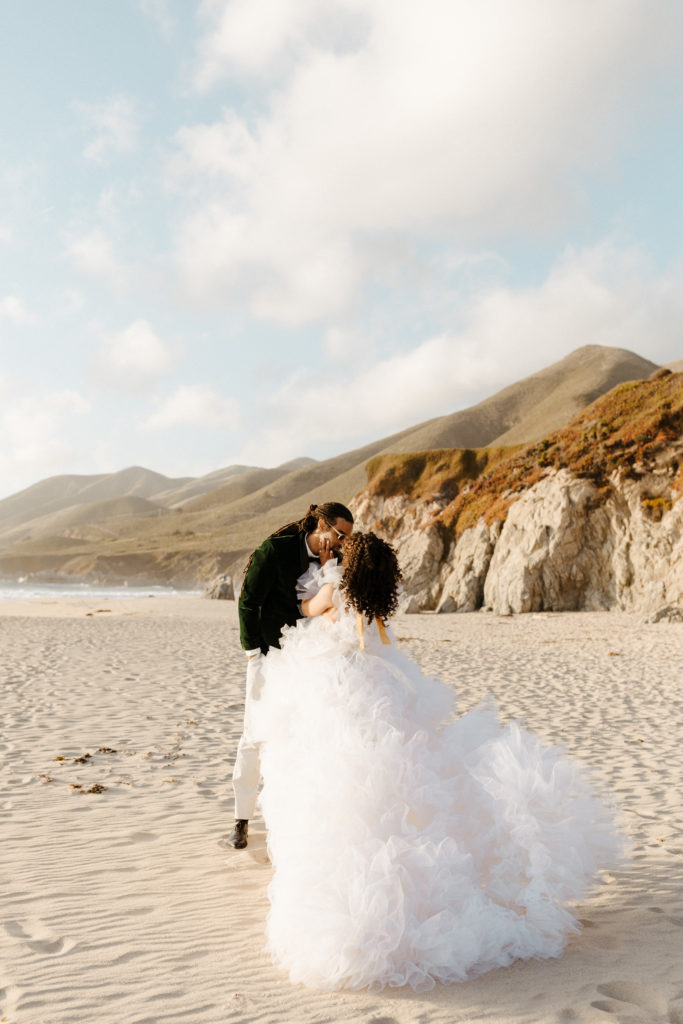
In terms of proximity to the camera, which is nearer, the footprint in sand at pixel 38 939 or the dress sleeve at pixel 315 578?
the footprint in sand at pixel 38 939

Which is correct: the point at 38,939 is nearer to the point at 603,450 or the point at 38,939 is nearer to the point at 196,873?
the point at 196,873

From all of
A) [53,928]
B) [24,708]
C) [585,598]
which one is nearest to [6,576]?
[585,598]

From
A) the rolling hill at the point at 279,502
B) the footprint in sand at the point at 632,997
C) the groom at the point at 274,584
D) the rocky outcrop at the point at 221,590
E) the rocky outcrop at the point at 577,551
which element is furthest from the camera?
the rolling hill at the point at 279,502

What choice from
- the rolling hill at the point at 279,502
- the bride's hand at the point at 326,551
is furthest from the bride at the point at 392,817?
the rolling hill at the point at 279,502

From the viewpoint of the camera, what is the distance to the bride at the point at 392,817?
9.69 ft

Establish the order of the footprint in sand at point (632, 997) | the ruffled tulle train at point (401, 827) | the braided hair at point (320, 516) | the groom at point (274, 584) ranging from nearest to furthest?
the footprint in sand at point (632, 997)
the ruffled tulle train at point (401, 827)
the braided hair at point (320, 516)
the groom at point (274, 584)

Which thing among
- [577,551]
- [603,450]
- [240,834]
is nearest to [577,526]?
[577,551]

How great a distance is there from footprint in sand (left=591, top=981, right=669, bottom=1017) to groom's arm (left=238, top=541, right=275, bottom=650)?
8.11 ft

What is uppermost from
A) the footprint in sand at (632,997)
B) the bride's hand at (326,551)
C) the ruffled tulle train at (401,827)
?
the bride's hand at (326,551)

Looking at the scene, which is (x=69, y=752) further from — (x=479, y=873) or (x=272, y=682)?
(x=479, y=873)

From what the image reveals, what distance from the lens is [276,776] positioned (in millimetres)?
3551

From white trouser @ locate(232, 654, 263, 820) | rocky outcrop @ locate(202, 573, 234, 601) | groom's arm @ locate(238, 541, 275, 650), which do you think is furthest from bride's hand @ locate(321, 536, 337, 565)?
rocky outcrop @ locate(202, 573, 234, 601)

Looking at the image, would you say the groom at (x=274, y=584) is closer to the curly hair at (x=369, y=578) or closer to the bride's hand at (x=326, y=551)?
the bride's hand at (x=326, y=551)

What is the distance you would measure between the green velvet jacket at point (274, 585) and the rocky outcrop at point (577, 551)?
66.3 feet
